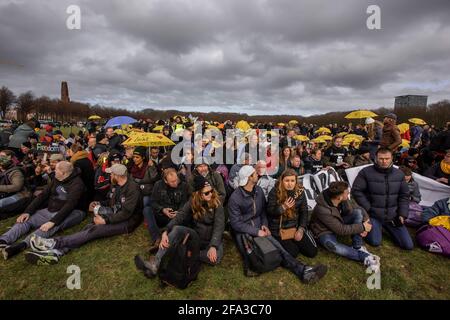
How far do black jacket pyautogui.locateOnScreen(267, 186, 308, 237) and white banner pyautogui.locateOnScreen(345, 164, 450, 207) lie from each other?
267 centimetres

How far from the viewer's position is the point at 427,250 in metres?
4.91

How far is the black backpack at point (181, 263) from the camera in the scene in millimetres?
3727

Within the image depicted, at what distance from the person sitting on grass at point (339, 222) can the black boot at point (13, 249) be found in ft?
18.6

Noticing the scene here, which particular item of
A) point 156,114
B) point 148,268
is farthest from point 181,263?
point 156,114

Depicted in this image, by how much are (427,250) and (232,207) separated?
162 inches

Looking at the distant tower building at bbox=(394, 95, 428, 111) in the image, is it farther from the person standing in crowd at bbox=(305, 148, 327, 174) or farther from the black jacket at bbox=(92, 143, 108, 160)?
the black jacket at bbox=(92, 143, 108, 160)

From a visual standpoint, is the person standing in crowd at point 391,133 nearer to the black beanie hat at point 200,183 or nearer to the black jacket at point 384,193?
the black jacket at point 384,193

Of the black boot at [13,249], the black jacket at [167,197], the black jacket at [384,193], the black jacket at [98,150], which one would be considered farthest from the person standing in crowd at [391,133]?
the black boot at [13,249]

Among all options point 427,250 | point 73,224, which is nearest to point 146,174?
point 73,224

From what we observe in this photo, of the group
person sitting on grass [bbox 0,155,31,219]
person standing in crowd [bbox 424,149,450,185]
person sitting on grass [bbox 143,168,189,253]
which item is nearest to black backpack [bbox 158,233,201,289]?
person sitting on grass [bbox 143,168,189,253]

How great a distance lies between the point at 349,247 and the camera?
462 centimetres

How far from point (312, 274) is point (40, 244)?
481 centimetres

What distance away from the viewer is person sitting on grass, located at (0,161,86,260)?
5.07 metres
